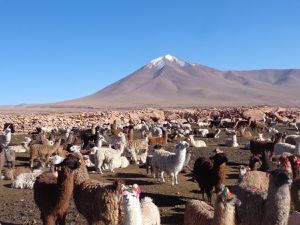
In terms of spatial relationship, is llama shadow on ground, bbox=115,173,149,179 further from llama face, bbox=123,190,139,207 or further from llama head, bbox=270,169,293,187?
llama head, bbox=270,169,293,187

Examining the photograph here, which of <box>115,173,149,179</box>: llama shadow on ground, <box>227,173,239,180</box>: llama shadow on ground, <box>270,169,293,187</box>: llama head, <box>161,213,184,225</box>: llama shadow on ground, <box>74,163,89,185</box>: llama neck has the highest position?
<box>270,169,293,187</box>: llama head

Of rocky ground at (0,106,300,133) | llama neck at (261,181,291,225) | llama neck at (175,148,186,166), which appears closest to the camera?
llama neck at (261,181,291,225)

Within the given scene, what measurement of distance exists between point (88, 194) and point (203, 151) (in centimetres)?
1386

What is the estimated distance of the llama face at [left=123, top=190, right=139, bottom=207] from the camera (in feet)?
20.9

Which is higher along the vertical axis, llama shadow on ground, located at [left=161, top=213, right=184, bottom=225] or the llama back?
the llama back

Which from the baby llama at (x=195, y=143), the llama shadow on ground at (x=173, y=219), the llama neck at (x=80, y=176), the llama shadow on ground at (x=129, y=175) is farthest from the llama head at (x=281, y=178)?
the baby llama at (x=195, y=143)

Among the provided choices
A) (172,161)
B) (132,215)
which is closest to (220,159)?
(172,161)

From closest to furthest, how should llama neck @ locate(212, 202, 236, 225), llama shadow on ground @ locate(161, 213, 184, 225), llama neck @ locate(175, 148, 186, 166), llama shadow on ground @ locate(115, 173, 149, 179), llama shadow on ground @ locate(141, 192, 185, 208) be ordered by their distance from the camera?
1. llama neck @ locate(212, 202, 236, 225)
2. llama shadow on ground @ locate(161, 213, 184, 225)
3. llama shadow on ground @ locate(141, 192, 185, 208)
4. llama neck @ locate(175, 148, 186, 166)
5. llama shadow on ground @ locate(115, 173, 149, 179)

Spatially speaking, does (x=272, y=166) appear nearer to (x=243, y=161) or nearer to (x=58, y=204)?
(x=243, y=161)

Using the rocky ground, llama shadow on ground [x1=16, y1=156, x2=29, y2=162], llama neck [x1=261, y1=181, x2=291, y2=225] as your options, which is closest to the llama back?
llama neck [x1=261, y1=181, x2=291, y2=225]

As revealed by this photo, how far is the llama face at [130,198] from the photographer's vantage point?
20.9ft

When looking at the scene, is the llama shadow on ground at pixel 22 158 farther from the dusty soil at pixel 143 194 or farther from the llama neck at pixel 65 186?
the llama neck at pixel 65 186

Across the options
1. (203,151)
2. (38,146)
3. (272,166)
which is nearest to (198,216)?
(272,166)

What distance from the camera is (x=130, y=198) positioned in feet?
20.9
